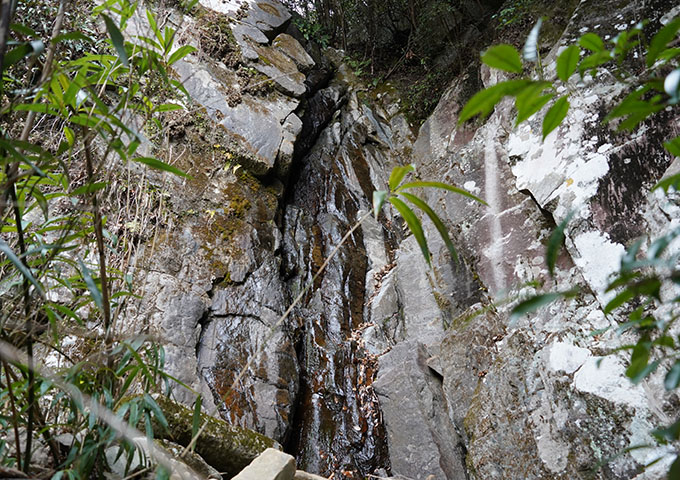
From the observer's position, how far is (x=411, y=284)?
488cm

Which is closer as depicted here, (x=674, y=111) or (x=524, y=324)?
(x=674, y=111)

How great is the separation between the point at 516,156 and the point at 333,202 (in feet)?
9.36

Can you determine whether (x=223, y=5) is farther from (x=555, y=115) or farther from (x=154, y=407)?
(x=555, y=115)

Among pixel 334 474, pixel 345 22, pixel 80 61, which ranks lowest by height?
pixel 334 474

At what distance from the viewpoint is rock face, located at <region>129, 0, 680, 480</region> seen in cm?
310

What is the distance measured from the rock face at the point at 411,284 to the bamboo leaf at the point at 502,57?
1405 millimetres

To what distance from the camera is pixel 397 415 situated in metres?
3.79

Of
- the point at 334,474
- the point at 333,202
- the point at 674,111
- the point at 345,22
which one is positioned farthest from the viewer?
the point at 345,22

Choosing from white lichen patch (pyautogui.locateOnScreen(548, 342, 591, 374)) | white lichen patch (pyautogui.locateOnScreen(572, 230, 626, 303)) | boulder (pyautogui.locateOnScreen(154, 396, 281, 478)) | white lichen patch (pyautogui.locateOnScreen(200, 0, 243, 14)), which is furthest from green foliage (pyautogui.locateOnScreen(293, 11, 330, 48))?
boulder (pyautogui.locateOnScreen(154, 396, 281, 478))

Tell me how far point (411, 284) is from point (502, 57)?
4307 millimetres

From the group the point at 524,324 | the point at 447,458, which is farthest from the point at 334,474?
the point at 524,324

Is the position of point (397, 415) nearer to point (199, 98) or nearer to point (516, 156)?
point (516, 156)

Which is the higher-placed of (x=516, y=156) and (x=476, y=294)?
(x=516, y=156)

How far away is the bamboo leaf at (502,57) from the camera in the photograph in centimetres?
67
